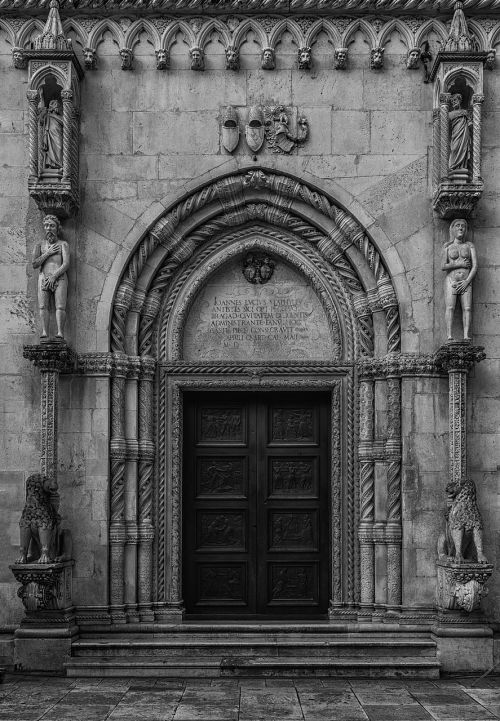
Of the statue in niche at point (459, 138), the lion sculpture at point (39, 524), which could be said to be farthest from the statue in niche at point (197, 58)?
the lion sculpture at point (39, 524)

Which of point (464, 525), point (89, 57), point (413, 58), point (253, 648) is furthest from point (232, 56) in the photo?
point (253, 648)

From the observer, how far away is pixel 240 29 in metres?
11.7

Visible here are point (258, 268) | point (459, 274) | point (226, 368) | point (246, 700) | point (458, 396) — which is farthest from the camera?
point (258, 268)

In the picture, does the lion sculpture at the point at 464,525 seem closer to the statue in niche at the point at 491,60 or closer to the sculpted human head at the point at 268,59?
the statue in niche at the point at 491,60

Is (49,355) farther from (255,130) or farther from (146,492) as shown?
(255,130)

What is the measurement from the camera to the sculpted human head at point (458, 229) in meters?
11.3

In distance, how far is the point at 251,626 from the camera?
1107 centimetres

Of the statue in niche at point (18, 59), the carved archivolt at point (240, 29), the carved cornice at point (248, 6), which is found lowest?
the statue in niche at point (18, 59)

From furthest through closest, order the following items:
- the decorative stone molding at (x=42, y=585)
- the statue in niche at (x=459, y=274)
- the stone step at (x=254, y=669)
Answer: the statue in niche at (x=459, y=274) → the decorative stone molding at (x=42, y=585) → the stone step at (x=254, y=669)

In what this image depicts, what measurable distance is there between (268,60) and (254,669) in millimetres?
6987

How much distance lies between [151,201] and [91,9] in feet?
7.85

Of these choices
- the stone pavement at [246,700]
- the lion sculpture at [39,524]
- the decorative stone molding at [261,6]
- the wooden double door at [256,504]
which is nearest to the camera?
the stone pavement at [246,700]

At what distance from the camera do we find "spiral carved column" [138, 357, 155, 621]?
11.4 meters

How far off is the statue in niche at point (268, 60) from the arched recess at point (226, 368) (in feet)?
4.26
